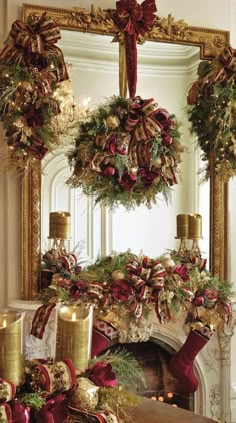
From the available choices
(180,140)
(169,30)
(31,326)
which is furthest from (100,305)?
(169,30)

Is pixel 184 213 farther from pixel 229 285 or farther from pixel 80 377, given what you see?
pixel 80 377

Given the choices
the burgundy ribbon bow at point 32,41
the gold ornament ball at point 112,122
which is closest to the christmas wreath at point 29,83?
the burgundy ribbon bow at point 32,41

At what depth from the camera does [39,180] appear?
9.27ft

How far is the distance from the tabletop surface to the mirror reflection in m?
1.23

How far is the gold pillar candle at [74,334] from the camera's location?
1437mm

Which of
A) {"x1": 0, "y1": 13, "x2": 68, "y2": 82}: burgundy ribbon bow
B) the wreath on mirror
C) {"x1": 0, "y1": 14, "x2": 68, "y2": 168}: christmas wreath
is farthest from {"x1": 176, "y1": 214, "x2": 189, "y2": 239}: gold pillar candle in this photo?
{"x1": 0, "y1": 13, "x2": 68, "y2": 82}: burgundy ribbon bow

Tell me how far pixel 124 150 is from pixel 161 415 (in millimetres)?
1417

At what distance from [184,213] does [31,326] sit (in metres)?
1.04

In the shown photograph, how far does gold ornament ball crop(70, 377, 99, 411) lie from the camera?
4.66ft

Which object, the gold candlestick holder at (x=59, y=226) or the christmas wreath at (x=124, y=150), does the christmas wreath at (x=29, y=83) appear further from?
the gold candlestick holder at (x=59, y=226)

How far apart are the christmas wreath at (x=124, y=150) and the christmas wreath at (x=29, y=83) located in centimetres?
22

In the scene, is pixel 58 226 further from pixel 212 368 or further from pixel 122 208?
Answer: pixel 212 368

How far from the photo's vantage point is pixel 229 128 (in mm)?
3086

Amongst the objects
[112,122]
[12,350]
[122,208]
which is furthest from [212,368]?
[12,350]
